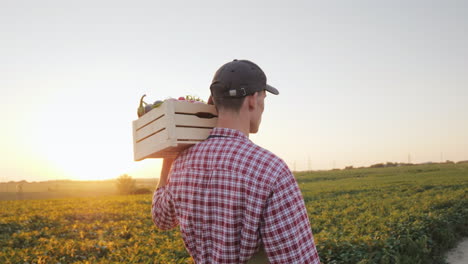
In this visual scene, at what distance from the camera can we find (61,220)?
11.3 meters

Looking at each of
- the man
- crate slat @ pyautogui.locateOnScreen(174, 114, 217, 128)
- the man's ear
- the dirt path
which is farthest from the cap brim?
the dirt path

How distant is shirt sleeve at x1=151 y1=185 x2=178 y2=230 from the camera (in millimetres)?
2051

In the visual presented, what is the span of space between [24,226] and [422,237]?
9793 mm

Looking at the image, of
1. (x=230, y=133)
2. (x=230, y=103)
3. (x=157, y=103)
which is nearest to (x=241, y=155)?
(x=230, y=133)

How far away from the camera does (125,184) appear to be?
4103 cm

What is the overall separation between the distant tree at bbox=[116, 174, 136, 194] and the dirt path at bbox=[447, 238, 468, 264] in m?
35.4

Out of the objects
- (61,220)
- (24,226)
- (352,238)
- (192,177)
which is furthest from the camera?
(61,220)

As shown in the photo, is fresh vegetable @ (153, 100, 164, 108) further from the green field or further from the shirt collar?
the green field

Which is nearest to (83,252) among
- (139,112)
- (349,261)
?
(349,261)

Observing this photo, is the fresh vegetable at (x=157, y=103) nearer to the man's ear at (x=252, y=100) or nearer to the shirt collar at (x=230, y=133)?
the shirt collar at (x=230, y=133)

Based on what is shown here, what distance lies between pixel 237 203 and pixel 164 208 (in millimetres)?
541

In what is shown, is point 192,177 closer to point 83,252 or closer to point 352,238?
point 352,238

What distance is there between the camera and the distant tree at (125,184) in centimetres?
4038

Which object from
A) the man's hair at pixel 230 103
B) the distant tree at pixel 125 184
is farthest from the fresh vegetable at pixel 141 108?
the distant tree at pixel 125 184
